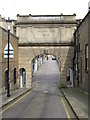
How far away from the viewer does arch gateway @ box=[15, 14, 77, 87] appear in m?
32.5

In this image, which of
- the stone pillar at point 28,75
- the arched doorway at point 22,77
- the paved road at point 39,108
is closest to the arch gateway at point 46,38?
the stone pillar at point 28,75

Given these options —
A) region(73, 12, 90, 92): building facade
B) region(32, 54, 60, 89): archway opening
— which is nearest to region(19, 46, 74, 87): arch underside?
region(73, 12, 90, 92): building facade

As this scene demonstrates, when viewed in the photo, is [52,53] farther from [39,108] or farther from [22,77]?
[39,108]

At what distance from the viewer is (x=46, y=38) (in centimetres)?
3281

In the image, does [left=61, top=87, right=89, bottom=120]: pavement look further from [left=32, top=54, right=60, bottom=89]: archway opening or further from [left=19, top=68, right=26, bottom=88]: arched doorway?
[left=32, top=54, right=60, bottom=89]: archway opening

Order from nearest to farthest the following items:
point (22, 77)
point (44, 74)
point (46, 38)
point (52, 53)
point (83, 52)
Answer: point (83, 52) < point (52, 53) < point (46, 38) < point (22, 77) < point (44, 74)

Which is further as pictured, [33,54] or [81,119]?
[33,54]

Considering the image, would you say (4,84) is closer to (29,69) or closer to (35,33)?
(29,69)

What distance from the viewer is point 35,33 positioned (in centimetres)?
3303

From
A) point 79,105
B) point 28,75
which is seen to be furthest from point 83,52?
point 28,75

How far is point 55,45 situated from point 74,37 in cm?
302

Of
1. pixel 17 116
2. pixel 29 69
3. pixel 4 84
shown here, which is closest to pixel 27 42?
pixel 29 69

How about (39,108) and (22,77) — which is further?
(22,77)

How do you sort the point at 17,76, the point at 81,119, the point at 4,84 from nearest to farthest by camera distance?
the point at 81,119 → the point at 4,84 → the point at 17,76
